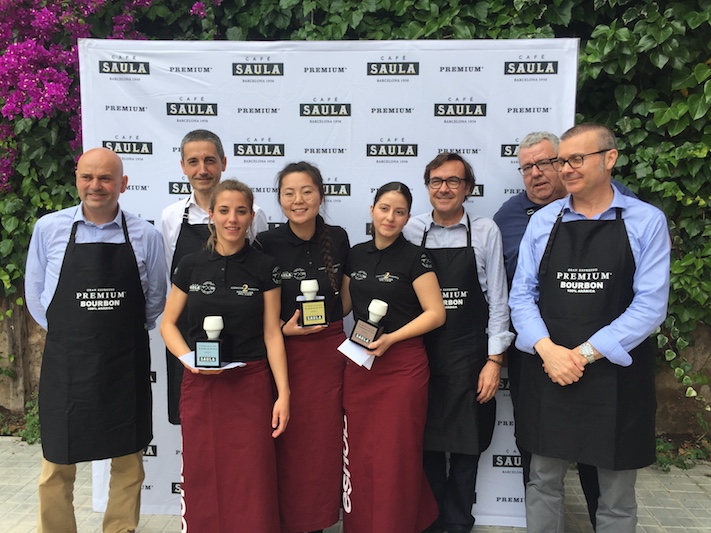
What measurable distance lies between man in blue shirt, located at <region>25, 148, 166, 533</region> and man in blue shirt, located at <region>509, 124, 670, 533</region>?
1.84 m

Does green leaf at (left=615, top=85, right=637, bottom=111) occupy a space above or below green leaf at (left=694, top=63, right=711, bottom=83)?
below

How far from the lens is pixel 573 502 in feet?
11.0

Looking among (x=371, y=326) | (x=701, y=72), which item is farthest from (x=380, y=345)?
(x=701, y=72)

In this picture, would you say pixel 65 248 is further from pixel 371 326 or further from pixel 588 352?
pixel 588 352

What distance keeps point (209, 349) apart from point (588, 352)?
5.09ft

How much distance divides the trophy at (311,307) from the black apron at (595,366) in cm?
99

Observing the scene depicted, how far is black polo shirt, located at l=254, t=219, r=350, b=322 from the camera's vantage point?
247 cm

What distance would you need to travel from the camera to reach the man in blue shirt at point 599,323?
218 cm

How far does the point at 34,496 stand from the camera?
339cm

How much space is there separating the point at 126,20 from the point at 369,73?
6.26 ft

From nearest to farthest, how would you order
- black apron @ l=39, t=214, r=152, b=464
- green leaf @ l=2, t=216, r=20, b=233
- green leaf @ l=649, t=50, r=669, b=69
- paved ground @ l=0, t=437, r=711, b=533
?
black apron @ l=39, t=214, r=152, b=464 → paved ground @ l=0, t=437, r=711, b=533 → green leaf @ l=649, t=50, r=669, b=69 → green leaf @ l=2, t=216, r=20, b=233

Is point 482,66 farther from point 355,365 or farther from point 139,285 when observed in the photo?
point 139,285

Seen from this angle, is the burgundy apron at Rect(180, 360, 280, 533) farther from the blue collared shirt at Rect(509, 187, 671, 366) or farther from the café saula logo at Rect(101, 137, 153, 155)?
the café saula logo at Rect(101, 137, 153, 155)

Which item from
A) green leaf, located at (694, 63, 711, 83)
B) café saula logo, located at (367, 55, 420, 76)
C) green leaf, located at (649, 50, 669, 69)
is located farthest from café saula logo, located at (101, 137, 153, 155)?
green leaf, located at (694, 63, 711, 83)
